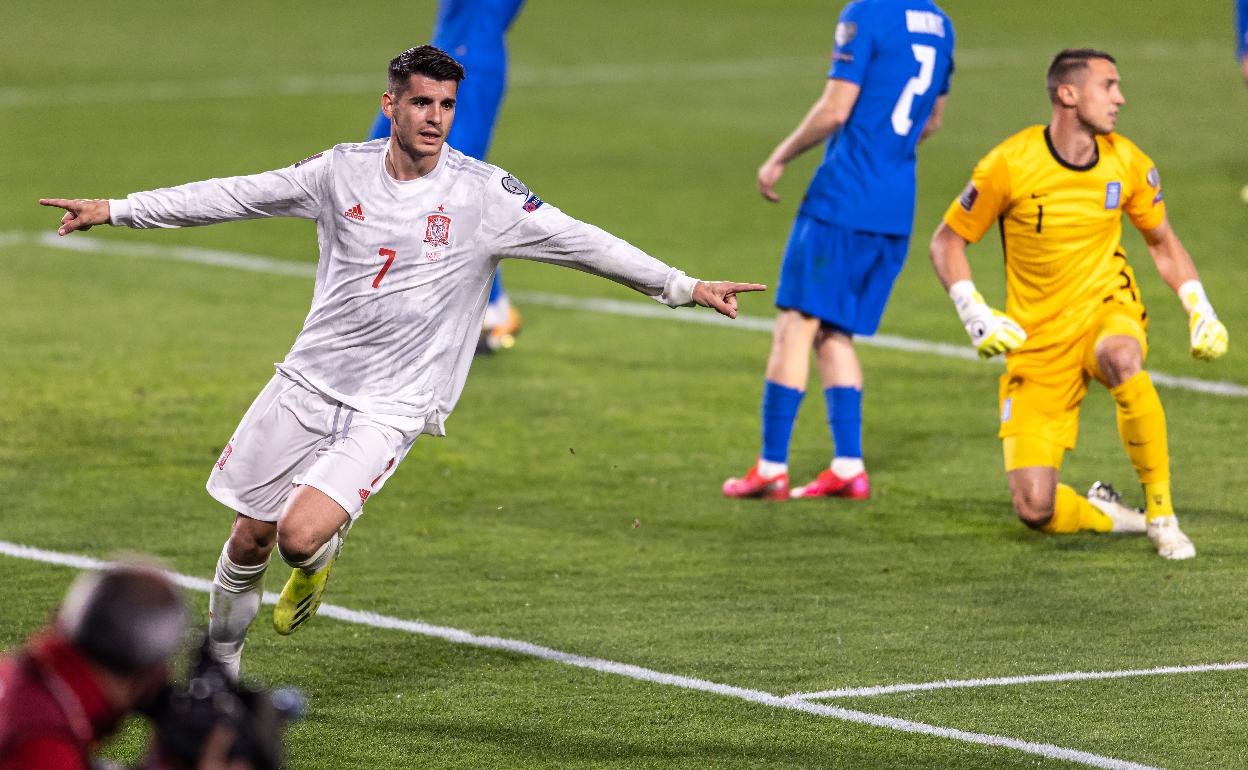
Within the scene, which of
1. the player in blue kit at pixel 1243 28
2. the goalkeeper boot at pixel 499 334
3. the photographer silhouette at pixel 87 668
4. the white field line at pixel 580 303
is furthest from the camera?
the player in blue kit at pixel 1243 28

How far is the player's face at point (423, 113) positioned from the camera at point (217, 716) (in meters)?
2.69

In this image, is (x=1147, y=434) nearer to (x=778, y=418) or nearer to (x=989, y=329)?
(x=989, y=329)

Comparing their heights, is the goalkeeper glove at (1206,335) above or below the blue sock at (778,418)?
above

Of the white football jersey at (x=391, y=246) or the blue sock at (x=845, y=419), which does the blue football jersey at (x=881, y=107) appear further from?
the white football jersey at (x=391, y=246)

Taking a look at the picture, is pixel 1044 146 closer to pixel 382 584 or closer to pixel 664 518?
pixel 664 518

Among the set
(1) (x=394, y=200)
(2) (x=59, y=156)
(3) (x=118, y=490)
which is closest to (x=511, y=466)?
(3) (x=118, y=490)

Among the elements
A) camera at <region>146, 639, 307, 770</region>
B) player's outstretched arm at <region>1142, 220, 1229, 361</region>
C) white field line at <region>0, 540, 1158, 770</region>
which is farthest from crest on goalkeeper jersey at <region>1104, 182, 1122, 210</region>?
camera at <region>146, 639, 307, 770</region>

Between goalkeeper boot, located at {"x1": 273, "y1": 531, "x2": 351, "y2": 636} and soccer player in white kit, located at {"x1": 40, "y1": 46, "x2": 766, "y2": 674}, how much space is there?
0.53 feet

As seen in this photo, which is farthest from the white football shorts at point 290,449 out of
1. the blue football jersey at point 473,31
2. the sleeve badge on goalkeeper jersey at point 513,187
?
the blue football jersey at point 473,31

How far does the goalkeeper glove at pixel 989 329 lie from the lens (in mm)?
7766

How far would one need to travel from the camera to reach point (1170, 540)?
7949 millimetres

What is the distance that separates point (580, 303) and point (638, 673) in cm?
706

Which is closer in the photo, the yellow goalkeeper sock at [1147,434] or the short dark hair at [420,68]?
the short dark hair at [420,68]

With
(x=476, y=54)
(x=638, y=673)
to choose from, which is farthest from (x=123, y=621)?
(x=476, y=54)
